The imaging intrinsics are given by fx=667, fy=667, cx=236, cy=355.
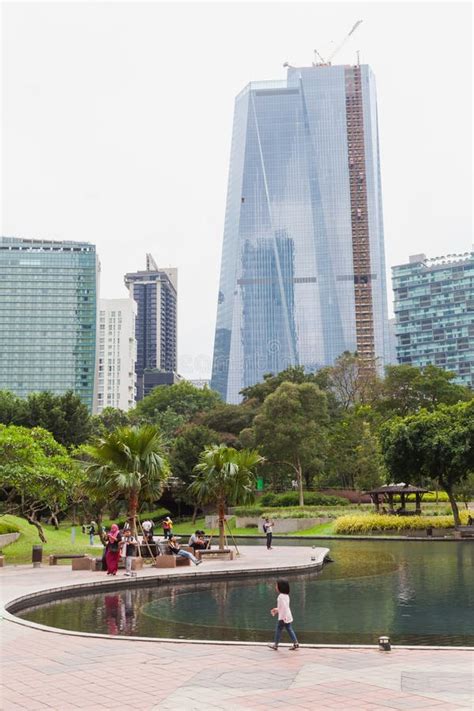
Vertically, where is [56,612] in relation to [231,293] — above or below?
below

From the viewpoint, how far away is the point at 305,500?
55125mm

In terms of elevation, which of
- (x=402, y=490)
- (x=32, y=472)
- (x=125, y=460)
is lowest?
(x=402, y=490)

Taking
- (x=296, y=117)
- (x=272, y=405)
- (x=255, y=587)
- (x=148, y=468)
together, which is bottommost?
(x=255, y=587)

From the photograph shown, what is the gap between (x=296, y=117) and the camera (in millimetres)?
182875

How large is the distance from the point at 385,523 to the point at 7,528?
21198mm

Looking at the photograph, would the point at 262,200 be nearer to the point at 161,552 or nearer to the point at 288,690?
the point at 161,552

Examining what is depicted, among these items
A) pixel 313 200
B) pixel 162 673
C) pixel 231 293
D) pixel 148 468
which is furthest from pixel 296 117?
pixel 162 673

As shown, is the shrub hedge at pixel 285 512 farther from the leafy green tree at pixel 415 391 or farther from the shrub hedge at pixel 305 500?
the leafy green tree at pixel 415 391

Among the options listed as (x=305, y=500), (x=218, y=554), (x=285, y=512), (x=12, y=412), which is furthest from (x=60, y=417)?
(x=218, y=554)

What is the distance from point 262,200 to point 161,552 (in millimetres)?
157421

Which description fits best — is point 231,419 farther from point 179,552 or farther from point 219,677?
point 219,677

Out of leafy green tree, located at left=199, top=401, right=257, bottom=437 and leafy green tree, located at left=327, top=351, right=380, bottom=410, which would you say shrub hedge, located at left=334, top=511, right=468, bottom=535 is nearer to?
leafy green tree, located at left=199, top=401, right=257, bottom=437

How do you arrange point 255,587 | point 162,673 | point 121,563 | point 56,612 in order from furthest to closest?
point 121,563 → point 255,587 → point 56,612 → point 162,673

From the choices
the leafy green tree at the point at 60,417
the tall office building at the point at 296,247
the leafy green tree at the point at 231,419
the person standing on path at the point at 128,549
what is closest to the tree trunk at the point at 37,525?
the person standing on path at the point at 128,549
